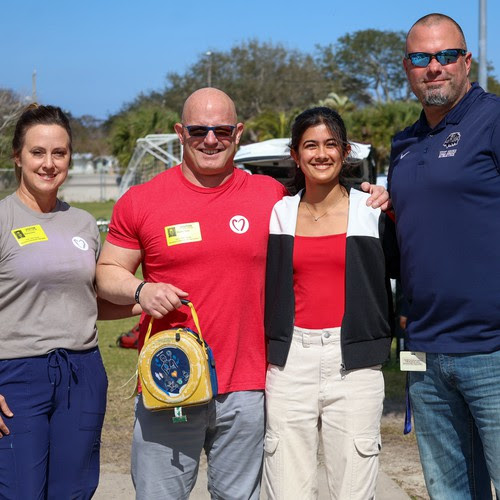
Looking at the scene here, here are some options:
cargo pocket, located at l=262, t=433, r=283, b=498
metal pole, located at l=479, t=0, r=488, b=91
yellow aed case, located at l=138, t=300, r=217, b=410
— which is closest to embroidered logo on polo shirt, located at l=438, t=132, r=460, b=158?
yellow aed case, located at l=138, t=300, r=217, b=410

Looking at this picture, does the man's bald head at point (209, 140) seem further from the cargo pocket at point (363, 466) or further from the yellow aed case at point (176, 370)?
the cargo pocket at point (363, 466)

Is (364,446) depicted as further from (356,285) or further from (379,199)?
(379,199)

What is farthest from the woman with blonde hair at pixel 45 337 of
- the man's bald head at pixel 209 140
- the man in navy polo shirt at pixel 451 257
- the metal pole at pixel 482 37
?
the metal pole at pixel 482 37

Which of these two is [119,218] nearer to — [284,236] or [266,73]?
[284,236]

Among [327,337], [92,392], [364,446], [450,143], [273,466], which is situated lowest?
[273,466]

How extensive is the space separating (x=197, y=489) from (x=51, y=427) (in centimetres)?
196

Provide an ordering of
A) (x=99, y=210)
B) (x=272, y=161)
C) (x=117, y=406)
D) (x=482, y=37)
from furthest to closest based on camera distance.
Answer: (x=99, y=210) < (x=482, y=37) < (x=272, y=161) < (x=117, y=406)

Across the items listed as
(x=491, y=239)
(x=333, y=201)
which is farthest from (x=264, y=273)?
(x=491, y=239)

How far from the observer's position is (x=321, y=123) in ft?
11.0

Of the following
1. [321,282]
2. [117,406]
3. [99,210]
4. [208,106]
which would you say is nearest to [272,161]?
[117,406]

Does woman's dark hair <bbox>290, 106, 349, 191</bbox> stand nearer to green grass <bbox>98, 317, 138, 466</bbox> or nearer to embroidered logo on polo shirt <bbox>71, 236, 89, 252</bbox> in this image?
embroidered logo on polo shirt <bbox>71, 236, 89, 252</bbox>

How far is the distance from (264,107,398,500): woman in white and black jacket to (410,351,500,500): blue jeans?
0.66 feet

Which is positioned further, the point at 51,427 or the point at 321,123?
the point at 321,123

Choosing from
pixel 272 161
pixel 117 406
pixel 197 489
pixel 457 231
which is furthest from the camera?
pixel 272 161
